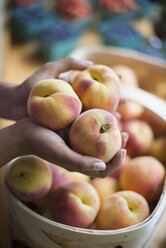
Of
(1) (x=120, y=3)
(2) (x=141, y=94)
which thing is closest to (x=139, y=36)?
(1) (x=120, y=3)

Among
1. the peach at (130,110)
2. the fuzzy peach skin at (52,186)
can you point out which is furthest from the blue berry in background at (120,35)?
the fuzzy peach skin at (52,186)

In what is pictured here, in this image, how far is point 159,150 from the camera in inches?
28.9

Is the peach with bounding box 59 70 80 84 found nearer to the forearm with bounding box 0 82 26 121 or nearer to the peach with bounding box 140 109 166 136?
the forearm with bounding box 0 82 26 121

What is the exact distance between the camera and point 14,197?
1.78 ft

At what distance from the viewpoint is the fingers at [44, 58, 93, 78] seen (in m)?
0.60

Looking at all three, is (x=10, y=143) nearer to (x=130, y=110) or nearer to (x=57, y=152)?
(x=57, y=152)

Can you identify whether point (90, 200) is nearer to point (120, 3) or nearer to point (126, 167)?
point (126, 167)

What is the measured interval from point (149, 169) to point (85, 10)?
934 millimetres

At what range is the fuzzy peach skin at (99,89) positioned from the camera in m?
0.52

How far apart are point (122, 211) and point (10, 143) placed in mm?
233

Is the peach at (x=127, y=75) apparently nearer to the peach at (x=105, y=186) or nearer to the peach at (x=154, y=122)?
the peach at (x=154, y=122)

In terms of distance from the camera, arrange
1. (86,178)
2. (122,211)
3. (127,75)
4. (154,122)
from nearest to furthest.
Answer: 1. (122,211)
2. (86,178)
3. (154,122)
4. (127,75)

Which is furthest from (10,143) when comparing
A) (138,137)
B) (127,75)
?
(127,75)

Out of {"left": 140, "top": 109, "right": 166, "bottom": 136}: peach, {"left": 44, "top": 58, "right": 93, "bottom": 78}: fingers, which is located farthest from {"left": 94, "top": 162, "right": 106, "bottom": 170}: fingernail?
{"left": 140, "top": 109, "right": 166, "bottom": 136}: peach
